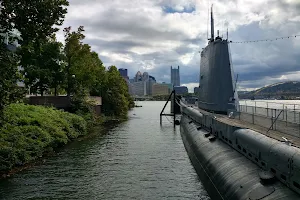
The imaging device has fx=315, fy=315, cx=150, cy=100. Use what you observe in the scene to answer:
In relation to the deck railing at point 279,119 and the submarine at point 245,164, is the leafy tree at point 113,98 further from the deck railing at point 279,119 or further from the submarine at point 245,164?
the deck railing at point 279,119

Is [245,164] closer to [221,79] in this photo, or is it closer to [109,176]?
[109,176]

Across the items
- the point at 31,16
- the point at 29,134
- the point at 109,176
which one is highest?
the point at 31,16

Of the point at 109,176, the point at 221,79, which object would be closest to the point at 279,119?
the point at 109,176

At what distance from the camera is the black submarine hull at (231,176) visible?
398 inches

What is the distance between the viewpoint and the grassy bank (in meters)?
20.6

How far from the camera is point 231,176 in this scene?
42.5ft

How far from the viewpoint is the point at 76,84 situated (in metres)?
51.9

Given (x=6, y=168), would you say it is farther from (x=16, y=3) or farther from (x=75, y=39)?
(x=75, y=39)

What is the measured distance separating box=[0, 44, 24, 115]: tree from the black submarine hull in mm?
10632

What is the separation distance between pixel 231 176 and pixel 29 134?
18661mm

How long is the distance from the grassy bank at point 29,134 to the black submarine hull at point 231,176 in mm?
11330

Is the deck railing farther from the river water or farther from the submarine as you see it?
the river water

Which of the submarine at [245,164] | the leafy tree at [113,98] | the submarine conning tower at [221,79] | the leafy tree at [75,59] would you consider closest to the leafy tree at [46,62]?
the leafy tree at [75,59]

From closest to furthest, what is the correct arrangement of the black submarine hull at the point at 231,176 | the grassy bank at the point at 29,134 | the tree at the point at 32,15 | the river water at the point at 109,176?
the black submarine hull at the point at 231,176, the tree at the point at 32,15, the river water at the point at 109,176, the grassy bank at the point at 29,134
